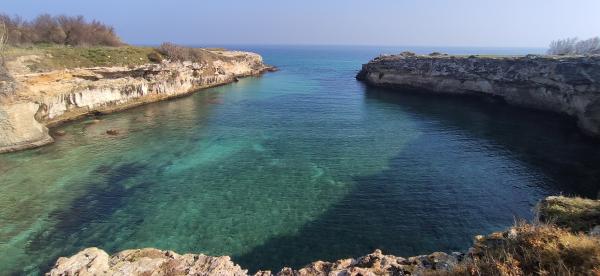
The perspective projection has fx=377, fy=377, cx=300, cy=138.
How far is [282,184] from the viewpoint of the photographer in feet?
94.1

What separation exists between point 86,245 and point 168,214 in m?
4.88

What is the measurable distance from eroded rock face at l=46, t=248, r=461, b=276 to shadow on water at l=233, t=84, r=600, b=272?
620 centimetres

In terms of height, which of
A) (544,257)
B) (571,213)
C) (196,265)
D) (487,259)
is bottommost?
(196,265)

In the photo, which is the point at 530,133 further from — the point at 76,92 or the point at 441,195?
the point at 76,92

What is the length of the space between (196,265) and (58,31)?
254 feet

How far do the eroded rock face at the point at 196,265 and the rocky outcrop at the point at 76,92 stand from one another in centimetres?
3150

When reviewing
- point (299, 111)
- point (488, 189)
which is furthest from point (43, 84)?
point (488, 189)

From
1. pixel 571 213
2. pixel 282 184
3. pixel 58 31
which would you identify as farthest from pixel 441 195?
pixel 58 31

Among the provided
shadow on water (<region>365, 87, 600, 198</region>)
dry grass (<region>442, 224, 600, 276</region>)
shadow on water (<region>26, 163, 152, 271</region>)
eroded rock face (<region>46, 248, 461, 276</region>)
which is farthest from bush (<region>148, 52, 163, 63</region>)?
dry grass (<region>442, 224, 600, 276</region>)

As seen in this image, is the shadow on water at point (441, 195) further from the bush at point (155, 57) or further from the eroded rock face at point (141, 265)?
the bush at point (155, 57)

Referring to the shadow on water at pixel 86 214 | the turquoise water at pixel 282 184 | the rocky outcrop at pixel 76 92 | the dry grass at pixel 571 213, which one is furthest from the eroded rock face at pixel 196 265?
the rocky outcrop at pixel 76 92

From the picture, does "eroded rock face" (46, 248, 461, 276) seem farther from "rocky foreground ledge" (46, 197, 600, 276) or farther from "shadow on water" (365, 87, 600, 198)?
"shadow on water" (365, 87, 600, 198)

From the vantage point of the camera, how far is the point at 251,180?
29.5 metres

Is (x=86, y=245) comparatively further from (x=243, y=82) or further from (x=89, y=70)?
(x=243, y=82)
